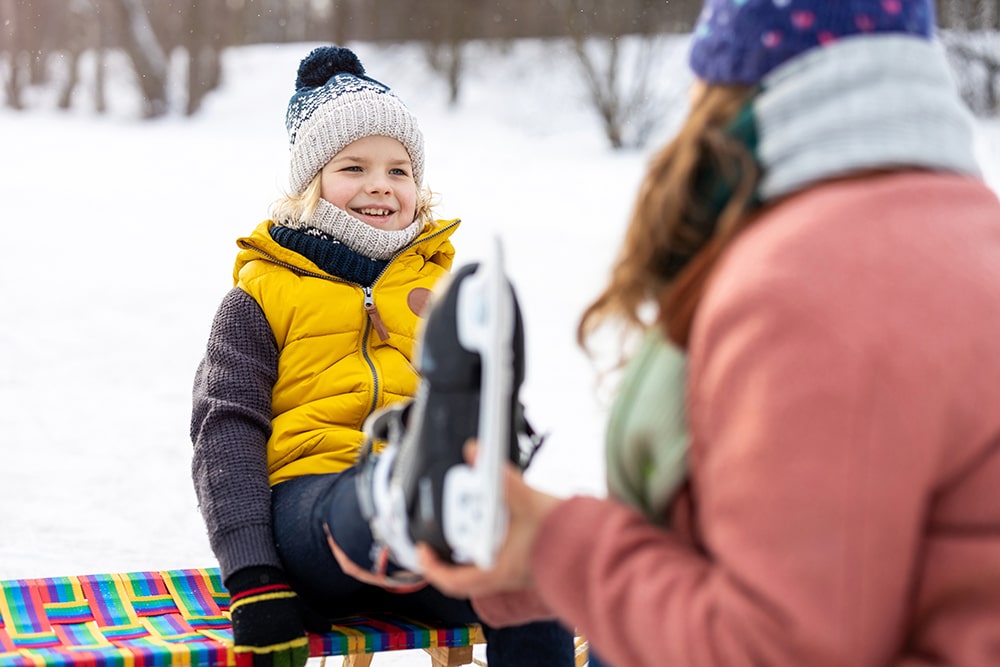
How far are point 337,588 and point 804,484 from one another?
3.55ft

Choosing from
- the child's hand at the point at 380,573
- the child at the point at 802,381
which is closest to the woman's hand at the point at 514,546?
the child at the point at 802,381

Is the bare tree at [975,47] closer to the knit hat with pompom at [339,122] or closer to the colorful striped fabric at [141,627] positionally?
the knit hat with pompom at [339,122]

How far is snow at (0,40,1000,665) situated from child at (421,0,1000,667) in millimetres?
210

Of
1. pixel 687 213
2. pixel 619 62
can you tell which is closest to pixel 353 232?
pixel 687 213

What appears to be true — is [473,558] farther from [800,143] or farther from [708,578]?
[800,143]

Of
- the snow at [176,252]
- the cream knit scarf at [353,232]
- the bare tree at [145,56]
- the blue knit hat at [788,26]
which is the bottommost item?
the snow at [176,252]

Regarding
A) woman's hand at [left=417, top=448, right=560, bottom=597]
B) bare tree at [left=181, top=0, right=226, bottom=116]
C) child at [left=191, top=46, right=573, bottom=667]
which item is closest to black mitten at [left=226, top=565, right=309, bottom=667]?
child at [left=191, top=46, right=573, bottom=667]

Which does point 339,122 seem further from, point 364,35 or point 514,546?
point 364,35

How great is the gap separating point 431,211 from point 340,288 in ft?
1.19

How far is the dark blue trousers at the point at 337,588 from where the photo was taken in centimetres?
188

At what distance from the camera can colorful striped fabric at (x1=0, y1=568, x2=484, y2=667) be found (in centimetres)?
185

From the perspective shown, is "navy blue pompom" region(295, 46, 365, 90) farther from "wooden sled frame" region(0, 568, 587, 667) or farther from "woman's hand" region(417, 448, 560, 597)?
"woman's hand" region(417, 448, 560, 597)

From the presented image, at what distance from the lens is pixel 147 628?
6.66 feet

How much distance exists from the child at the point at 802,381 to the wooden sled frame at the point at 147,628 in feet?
2.45
